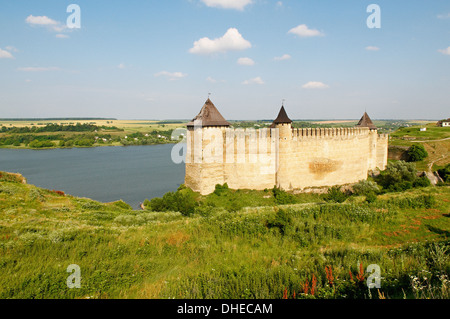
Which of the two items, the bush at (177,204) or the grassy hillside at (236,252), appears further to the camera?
the bush at (177,204)

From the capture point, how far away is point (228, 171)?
49.7 feet

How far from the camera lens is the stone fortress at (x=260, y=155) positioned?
1443cm

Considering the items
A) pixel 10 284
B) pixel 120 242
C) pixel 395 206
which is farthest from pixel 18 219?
pixel 395 206

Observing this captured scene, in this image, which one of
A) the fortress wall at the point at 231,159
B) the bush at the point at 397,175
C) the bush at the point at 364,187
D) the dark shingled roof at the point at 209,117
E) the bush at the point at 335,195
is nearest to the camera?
the dark shingled roof at the point at 209,117

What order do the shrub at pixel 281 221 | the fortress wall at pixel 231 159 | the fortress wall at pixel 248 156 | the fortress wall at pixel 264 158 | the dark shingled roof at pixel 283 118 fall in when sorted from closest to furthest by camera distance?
the shrub at pixel 281 221 < the fortress wall at pixel 231 159 < the fortress wall at pixel 264 158 < the fortress wall at pixel 248 156 < the dark shingled roof at pixel 283 118

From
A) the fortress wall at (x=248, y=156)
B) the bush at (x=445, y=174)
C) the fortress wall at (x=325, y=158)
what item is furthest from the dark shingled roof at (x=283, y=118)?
the bush at (x=445, y=174)

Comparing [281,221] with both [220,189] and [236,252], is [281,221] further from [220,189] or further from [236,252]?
[220,189]

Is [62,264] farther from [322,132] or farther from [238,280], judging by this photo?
[322,132]

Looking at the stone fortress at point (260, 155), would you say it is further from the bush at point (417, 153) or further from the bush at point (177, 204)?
the bush at point (417, 153)

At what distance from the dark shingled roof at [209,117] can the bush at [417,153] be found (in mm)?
21086

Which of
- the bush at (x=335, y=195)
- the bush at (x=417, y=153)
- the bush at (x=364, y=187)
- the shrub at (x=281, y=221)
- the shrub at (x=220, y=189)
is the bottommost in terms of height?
the bush at (x=335, y=195)

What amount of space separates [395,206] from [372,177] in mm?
13920

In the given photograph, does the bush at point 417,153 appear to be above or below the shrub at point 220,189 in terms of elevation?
above

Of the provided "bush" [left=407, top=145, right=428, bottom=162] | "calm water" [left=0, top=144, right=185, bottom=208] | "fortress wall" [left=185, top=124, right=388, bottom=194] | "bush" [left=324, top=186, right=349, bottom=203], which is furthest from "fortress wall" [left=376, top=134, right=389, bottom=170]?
"calm water" [left=0, top=144, right=185, bottom=208]
